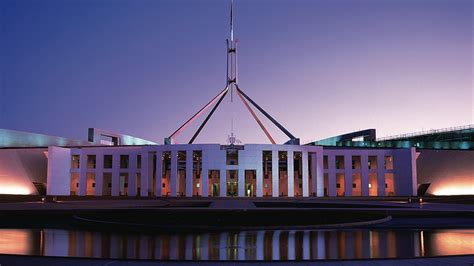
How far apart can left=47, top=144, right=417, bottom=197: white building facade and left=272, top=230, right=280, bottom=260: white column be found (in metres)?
30.3

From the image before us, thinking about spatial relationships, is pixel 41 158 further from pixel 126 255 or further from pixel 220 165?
pixel 126 255

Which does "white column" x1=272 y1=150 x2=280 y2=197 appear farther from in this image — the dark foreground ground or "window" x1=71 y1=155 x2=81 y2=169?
the dark foreground ground

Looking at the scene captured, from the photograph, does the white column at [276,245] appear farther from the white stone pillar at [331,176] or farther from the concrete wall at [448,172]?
the concrete wall at [448,172]

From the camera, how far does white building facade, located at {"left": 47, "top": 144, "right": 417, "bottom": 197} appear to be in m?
44.8

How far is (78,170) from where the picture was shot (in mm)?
48438

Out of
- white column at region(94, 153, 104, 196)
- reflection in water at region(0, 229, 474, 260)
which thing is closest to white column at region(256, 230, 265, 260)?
reflection in water at region(0, 229, 474, 260)

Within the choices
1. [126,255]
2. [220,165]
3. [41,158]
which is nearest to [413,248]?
[126,255]

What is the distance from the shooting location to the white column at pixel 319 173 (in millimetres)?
46719

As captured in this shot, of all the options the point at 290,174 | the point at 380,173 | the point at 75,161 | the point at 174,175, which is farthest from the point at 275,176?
the point at 75,161

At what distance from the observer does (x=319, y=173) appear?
46.9 metres

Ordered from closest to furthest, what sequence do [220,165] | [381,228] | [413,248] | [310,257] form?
1. [310,257]
2. [413,248]
3. [381,228]
4. [220,165]

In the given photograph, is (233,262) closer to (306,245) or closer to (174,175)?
(306,245)

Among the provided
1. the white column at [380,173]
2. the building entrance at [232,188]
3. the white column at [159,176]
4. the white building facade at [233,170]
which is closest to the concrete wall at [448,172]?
the white building facade at [233,170]

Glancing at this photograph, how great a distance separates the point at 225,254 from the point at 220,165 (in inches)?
1342
